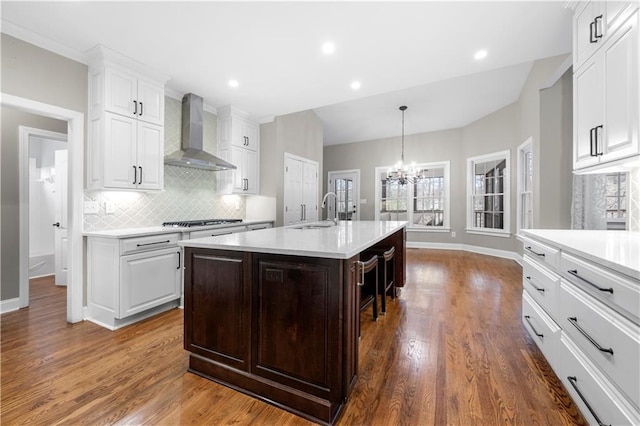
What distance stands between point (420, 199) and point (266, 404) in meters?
6.74

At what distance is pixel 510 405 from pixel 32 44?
4.53m

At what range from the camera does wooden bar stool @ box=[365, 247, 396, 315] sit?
9.39 feet

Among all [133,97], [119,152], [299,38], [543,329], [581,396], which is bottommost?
[581,396]

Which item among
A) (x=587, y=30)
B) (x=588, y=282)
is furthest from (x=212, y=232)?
(x=587, y=30)

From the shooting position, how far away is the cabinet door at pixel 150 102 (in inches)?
120

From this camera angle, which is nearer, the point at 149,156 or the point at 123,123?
the point at 123,123

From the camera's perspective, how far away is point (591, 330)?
1.27m

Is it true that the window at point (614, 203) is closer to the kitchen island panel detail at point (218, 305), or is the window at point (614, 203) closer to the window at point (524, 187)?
the window at point (524, 187)

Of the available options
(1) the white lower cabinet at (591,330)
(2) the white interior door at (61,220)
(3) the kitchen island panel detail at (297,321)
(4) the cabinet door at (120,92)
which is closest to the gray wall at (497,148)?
(1) the white lower cabinet at (591,330)

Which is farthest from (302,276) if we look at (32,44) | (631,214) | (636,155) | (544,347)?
(32,44)

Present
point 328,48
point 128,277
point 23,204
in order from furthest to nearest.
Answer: point 23,204 → point 328,48 → point 128,277

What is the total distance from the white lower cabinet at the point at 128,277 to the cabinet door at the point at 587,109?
3.74 metres

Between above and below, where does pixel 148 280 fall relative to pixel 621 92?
below

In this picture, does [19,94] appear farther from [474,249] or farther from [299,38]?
[474,249]
